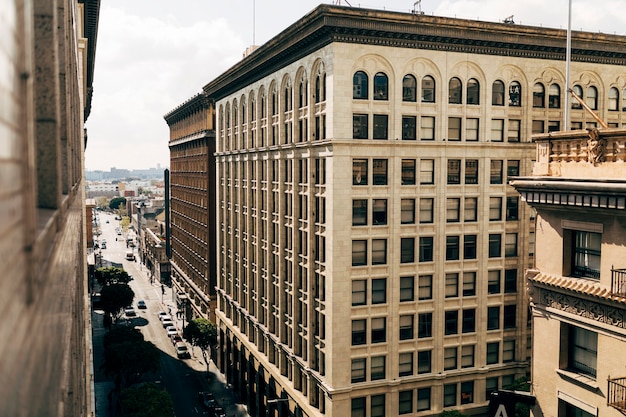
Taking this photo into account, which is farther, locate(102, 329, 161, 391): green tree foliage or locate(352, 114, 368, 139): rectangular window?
locate(102, 329, 161, 391): green tree foliage

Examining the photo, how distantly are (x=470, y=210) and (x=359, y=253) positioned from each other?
31.6 feet

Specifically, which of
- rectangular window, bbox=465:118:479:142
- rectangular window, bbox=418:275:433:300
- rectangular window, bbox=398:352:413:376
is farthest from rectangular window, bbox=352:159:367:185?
rectangular window, bbox=398:352:413:376

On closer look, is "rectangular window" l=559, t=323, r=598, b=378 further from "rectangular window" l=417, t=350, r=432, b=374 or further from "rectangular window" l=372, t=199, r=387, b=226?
"rectangular window" l=417, t=350, r=432, b=374

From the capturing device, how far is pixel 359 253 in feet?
134

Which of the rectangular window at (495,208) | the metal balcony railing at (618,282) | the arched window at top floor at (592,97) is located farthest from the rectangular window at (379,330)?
the metal balcony railing at (618,282)

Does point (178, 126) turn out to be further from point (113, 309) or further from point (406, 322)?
point (406, 322)

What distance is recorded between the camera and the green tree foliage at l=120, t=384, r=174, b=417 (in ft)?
154

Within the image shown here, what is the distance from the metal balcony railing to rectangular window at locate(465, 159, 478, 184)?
27.5 meters

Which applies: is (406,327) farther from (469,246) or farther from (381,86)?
(381,86)

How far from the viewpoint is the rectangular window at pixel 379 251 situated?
41.2 m

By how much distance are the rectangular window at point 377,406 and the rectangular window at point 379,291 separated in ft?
22.6

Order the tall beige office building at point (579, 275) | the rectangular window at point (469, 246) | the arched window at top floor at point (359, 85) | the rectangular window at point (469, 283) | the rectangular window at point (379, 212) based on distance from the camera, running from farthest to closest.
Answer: the rectangular window at point (469, 283), the rectangular window at point (469, 246), the rectangular window at point (379, 212), the arched window at top floor at point (359, 85), the tall beige office building at point (579, 275)

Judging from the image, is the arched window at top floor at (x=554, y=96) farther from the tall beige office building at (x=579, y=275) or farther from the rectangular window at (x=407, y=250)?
the tall beige office building at (x=579, y=275)

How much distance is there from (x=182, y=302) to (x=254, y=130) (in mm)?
50505
